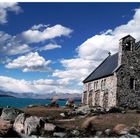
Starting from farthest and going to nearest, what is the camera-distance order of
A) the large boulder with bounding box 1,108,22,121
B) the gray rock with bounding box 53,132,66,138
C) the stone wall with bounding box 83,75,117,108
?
1. the stone wall with bounding box 83,75,117,108
2. the large boulder with bounding box 1,108,22,121
3. the gray rock with bounding box 53,132,66,138

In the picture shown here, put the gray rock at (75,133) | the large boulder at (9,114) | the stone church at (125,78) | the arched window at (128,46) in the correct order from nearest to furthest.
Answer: the gray rock at (75,133) < the large boulder at (9,114) < the stone church at (125,78) < the arched window at (128,46)

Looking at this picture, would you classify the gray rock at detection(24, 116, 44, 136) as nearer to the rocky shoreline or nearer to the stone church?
the rocky shoreline

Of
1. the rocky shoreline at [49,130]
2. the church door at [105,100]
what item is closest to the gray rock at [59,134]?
the rocky shoreline at [49,130]

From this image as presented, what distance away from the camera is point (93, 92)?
223 feet

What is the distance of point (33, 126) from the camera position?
104 feet

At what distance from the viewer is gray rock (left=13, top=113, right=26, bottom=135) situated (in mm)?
32062

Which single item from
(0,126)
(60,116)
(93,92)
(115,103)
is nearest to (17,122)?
(0,126)

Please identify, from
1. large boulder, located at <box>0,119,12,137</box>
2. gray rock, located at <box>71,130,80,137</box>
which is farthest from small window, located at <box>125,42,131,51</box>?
large boulder, located at <box>0,119,12,137</box>

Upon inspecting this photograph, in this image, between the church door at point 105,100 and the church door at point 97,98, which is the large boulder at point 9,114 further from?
the church door at point 97,98

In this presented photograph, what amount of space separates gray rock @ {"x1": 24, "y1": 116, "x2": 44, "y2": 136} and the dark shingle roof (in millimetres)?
26850

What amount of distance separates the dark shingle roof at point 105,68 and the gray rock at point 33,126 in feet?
88.1

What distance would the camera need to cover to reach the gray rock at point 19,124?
3206 centimetres

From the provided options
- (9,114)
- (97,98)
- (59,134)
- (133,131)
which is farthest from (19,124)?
(97,98)

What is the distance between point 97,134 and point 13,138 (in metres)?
6.92
